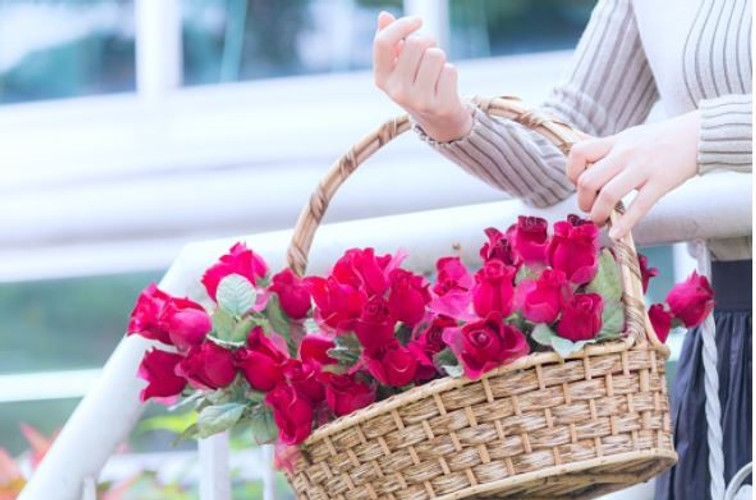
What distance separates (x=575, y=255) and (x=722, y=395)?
352mm

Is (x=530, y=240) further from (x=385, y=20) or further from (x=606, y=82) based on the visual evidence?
(x=606, y=82)

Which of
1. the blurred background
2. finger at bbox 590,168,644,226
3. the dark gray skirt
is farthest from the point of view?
the blurred background

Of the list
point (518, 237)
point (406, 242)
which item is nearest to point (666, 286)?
point (406, 242)

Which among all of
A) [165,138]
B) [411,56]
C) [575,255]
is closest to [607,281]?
[575,255]

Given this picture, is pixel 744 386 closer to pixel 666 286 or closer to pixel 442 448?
pixel 442 448

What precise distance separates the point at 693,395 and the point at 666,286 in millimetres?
1735

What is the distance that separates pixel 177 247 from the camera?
10.4ft

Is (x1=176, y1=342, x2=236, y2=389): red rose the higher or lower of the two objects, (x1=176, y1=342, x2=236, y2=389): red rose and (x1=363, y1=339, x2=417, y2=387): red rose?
the higher

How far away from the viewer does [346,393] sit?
107 cm

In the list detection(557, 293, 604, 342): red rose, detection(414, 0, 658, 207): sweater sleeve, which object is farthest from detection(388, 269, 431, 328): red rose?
detection(414, 0, 658, 207): sweater sleeve

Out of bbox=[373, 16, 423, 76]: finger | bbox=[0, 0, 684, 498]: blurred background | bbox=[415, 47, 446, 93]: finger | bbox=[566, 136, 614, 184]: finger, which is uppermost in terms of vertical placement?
bbox=[0, 0, 684, 498]: blurred background

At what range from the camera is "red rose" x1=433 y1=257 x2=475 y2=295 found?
3.52 ft

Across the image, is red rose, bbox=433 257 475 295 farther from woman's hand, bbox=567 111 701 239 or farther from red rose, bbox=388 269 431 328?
woman's hand, bbox=567 111 701 239

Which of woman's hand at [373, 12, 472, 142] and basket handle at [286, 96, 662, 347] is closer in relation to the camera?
basket handle at [286, 96, 662, 347]
